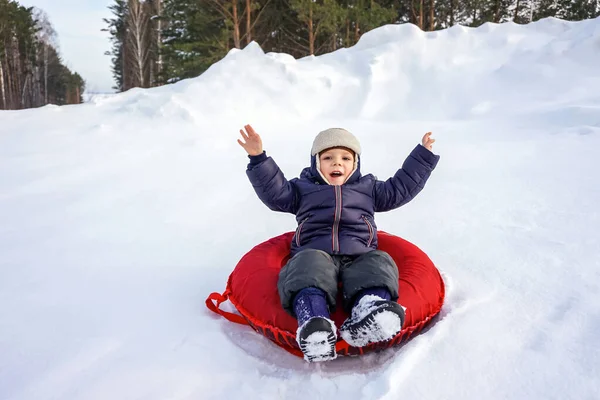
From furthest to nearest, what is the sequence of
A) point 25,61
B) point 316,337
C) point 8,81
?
point 25,61, point 8,81, point 316,337

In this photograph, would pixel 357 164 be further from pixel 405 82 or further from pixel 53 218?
pixel 405 82

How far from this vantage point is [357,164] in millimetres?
2209

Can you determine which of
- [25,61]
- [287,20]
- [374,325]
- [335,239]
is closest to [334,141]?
[335,239]

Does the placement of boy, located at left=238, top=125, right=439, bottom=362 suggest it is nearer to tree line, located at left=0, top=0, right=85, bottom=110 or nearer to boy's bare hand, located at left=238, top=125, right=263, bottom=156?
boy's bare hand, located at left=238, top=125, right=263, bottom=156

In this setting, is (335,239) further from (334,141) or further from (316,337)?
(316,337)

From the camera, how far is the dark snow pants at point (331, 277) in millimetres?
1524

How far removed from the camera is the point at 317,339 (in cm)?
130

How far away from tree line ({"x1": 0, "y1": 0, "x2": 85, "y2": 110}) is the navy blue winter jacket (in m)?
21.3

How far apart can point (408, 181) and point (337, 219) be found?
47 centimetres

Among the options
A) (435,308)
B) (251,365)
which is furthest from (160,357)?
(435,308)

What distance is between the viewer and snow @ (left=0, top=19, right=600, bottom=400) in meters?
1.37

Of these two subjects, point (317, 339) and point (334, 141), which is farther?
point (334, 141)

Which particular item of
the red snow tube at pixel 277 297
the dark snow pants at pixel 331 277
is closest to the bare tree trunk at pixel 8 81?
the red snow tube at pixel 277 297

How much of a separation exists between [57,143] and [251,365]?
5.25 m
